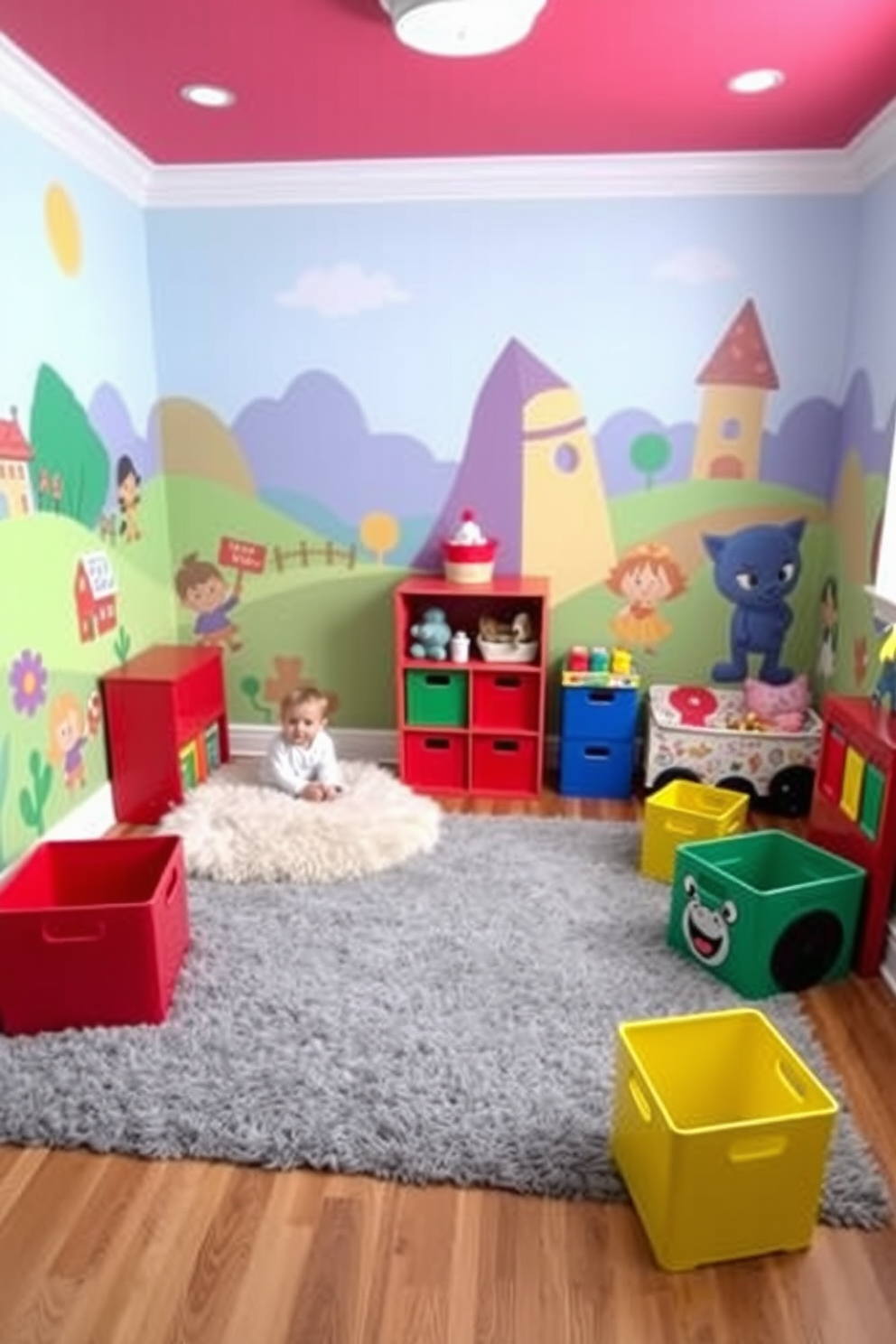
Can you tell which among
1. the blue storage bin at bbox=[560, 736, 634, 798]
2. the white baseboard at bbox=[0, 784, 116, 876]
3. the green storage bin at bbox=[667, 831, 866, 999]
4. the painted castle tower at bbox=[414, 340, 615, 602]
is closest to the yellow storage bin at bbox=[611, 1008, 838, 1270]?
the green storage bin at bbox=[667, 831, 866, 999]

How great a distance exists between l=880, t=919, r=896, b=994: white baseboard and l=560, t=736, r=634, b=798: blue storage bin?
1.17 m

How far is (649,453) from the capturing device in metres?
3.15

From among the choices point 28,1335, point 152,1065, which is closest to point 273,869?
point 152,1065

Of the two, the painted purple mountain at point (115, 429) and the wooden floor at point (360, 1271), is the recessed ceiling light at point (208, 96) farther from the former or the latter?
the wooden floor at point (360, 1271)

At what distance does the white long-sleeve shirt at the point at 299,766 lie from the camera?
294cm

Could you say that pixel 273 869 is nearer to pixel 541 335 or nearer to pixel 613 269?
pixel 541 335

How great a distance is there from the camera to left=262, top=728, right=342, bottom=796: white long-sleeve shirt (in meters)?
2.94

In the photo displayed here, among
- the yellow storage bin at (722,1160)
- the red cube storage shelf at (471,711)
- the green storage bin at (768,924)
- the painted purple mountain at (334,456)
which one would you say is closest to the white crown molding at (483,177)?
the painted purple mountain at (334,456)

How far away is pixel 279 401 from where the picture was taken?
3229 mm

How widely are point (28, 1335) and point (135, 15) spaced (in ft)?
8.40

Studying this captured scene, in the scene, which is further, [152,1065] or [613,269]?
[613,269]

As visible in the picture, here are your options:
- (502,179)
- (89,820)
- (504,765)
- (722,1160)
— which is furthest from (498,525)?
(722,1160)

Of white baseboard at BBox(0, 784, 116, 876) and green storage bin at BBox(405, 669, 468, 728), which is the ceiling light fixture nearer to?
green storage bin at BBox(405, 669, 468, 728)

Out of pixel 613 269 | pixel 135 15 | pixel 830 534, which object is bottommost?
pixel 830 534
